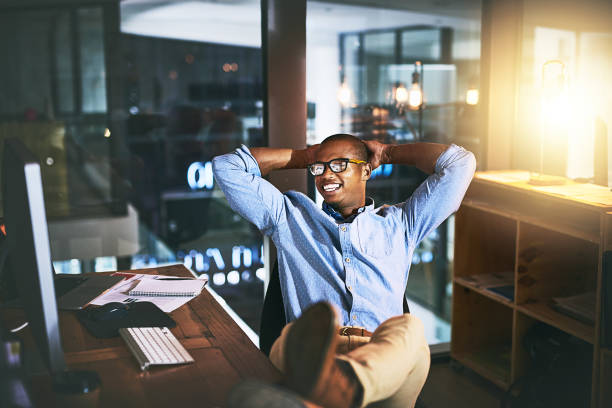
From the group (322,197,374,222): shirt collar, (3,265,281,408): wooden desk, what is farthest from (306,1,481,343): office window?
(3,265,281,408): wooden desk

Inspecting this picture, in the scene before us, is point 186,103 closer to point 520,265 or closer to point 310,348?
point 520,265

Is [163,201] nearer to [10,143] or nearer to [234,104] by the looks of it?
[234,104]

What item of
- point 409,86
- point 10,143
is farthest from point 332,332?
point 409,86

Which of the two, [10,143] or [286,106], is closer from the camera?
[10,143]

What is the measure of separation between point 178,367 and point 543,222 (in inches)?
73.6

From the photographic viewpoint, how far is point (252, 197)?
6.99 ft

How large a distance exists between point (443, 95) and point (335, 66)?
0.70m

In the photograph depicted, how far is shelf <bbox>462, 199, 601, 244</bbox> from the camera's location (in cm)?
251

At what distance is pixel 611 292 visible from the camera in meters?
2.37

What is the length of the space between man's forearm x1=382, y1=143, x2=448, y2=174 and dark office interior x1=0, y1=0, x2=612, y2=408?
2.26ft

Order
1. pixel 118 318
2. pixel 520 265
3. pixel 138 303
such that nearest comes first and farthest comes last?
1. pixel 118 318
2. pixel 138 303
3. pixel 520 265

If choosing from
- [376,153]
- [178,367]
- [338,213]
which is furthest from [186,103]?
[178,367]

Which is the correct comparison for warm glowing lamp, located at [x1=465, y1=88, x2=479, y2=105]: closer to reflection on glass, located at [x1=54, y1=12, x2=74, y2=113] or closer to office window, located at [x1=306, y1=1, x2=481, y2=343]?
office window, located at [x1=306, y1=1, x2=481, y2=343]

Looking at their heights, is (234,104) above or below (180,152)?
above
